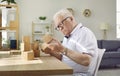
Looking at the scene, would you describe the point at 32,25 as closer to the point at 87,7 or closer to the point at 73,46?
the point at 87,7

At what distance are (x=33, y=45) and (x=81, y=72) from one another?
0.51m

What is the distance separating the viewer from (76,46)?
6.81 feet

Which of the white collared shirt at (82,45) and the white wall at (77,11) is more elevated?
the white wall at (77,11)

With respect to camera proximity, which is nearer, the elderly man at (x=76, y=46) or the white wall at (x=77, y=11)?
the elderly man at (x=76, y=46)

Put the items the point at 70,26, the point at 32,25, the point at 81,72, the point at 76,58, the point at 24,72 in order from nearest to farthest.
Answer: the point at 24,72 < the point at 76,58 < the point at 81,72 < the point at 70,26 < the point at 32,25

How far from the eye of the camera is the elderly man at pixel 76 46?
1832 mm

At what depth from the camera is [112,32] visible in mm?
8117

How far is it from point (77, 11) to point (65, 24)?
227 inches

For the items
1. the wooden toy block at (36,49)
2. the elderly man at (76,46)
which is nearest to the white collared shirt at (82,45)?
the elderly man at (76,46)

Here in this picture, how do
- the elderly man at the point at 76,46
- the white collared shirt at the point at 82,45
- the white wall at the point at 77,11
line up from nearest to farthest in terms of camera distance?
the elderly man at the point at 76,46
the white collared shirt at the point at 82,45
the white wall at the point at 77,11

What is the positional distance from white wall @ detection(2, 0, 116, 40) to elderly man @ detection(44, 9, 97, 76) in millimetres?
5481

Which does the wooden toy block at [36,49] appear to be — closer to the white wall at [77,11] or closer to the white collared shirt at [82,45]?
the white collared shirt at [82,45]

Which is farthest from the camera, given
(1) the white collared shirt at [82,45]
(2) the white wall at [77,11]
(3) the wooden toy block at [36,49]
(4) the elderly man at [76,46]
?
(2) the white wall at [77,11]

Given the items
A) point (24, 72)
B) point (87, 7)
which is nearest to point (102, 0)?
point (87, 7)
